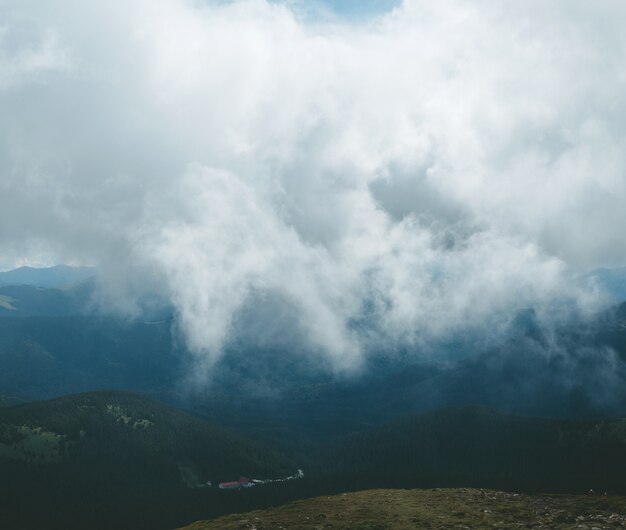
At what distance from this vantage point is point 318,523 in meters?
119

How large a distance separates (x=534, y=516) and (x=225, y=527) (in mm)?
64640

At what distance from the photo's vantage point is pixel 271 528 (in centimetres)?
11412

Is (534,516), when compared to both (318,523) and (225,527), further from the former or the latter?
(225,527)

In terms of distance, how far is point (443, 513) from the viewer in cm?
11850

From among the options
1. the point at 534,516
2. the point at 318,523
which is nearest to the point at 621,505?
the point at 534,516

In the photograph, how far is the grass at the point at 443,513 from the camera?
104 meters

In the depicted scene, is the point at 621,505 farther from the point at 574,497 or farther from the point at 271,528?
the point at 271,528

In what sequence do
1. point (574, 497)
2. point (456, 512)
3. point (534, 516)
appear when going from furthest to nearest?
point (574, 497) < point (456, 512) < point (534, 516)

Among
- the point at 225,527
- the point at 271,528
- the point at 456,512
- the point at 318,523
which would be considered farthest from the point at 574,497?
the point at 225,527

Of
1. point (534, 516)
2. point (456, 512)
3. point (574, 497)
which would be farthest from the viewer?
point (574, 497)

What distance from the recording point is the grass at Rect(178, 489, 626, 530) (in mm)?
104062

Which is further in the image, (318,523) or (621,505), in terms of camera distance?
(318,523)

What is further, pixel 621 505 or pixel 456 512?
pixel 456 512

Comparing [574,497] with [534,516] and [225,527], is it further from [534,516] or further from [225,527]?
[225,527]
